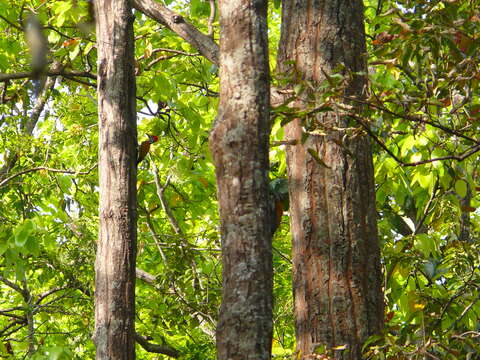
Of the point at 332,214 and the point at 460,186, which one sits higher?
the point at 460,186

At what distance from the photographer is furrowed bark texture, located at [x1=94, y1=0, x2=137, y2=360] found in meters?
5.07

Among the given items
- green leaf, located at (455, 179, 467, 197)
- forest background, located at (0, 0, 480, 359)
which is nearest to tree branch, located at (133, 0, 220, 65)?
forest background, located at (0, 0, 480, 359)

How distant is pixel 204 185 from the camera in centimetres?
867

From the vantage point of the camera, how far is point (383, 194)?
6.44 metres

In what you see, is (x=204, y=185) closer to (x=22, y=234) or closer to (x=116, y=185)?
(x=22, y=234)

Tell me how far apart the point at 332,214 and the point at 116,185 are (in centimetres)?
223

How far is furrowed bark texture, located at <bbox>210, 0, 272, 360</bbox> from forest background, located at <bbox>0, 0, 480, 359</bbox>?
17 centimetres

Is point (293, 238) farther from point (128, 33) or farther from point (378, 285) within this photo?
point (128, 33)

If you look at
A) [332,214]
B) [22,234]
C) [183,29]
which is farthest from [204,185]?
[332,214]

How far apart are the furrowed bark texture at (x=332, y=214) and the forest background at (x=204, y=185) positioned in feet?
0.65

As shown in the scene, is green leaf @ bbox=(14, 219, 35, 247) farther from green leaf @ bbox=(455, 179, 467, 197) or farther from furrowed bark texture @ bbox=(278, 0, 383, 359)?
green leaf @ bbox=(455, 179, 467, 197)

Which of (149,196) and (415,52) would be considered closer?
(415,52)

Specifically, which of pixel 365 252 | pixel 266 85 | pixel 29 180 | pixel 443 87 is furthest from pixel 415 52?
pixel 29 180

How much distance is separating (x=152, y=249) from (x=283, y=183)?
5.21 metres
